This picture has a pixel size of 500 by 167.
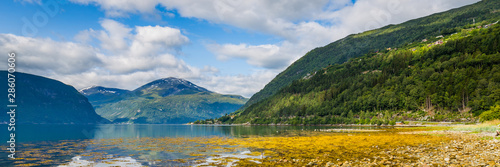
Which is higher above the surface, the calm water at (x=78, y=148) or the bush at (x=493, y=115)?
the bush at (x=493, y=115)

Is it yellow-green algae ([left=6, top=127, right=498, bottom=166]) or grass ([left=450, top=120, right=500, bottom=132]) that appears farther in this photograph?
grass ([left=450, top=120, right=500, bottom=132])

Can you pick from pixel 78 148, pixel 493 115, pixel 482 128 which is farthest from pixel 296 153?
pixel 493 115

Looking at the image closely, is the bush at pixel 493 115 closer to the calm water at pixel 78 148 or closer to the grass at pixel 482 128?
the grass at pixel 482 128

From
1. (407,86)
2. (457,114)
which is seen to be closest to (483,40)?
(407,86)

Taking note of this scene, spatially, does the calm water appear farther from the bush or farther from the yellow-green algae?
the bush

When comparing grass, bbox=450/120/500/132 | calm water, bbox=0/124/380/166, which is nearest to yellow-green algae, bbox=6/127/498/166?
calm water, bbox=0/124/380/166

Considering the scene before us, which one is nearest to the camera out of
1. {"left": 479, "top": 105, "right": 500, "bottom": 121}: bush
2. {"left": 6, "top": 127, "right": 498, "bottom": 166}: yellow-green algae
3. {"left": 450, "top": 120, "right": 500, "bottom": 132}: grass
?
{"left": 6, "top": 127, "right": 498, "bottom": 166}: yellow-green algae

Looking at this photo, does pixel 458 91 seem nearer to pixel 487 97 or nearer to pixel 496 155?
pixel 487 97

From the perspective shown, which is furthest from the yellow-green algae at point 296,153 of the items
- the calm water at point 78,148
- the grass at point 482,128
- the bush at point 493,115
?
the bush at point 493,115

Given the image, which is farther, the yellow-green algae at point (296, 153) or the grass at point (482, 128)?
the grass at point (482, 128)

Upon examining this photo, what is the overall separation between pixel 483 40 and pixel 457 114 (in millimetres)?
103112

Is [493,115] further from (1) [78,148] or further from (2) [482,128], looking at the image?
(1) [78,148]

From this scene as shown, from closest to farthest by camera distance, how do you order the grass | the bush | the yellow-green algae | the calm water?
1. the yellow-green algae
2. the calm water
3. the grass
4. the bush

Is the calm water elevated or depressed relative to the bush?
depressed
